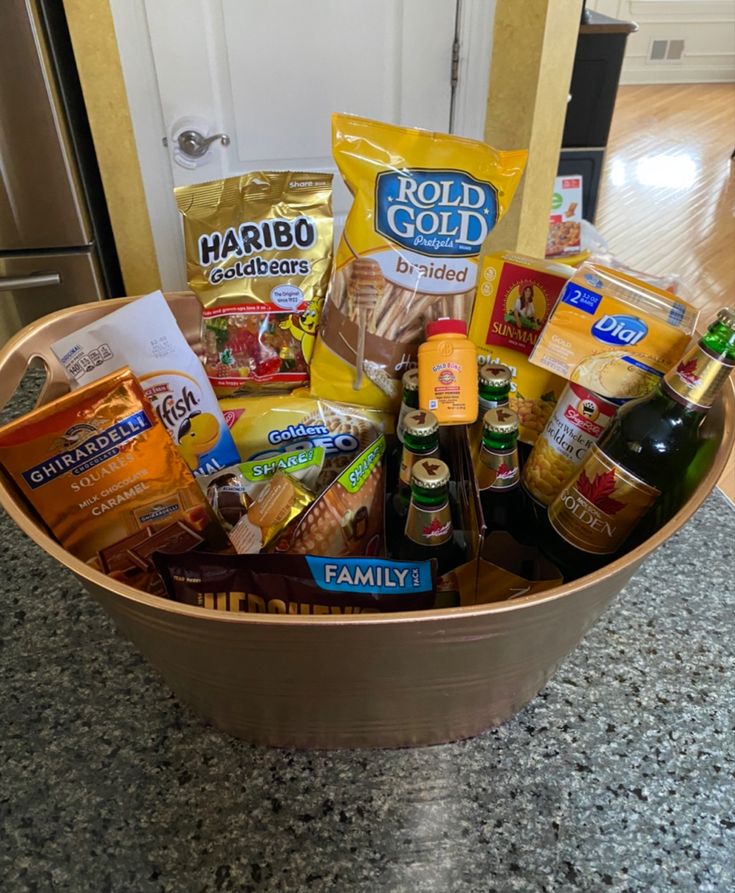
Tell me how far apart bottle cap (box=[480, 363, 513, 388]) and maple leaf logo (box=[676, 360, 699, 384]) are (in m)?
0.15

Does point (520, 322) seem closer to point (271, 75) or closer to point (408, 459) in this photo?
point (408, 459)

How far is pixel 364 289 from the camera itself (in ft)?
2.19

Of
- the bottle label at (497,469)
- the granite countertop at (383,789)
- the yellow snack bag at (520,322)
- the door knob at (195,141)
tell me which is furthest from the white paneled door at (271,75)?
the granite countertop at (383,789)

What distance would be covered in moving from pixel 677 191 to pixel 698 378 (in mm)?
3771

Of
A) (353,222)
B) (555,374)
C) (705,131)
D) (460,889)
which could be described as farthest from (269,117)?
(705,131)

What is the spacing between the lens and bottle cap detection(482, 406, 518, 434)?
22.4 inches

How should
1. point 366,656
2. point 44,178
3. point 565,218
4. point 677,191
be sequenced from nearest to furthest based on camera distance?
1. point 366,656
2. point 44,178
3. point 565,218
4. point 677,191

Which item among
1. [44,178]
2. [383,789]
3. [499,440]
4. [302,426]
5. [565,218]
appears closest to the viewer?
[383,789]

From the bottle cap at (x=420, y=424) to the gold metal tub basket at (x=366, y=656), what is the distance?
0.19m

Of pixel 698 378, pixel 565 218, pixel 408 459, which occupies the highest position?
pixel 698 378

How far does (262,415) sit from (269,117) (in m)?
1.35

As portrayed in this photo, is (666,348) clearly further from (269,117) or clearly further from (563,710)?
(269,117)

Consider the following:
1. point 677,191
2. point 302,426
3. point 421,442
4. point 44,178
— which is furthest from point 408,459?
point 677,191

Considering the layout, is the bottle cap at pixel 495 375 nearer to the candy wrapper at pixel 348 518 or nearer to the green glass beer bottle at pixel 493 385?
the green glass beer bottle at pixel 493 385
